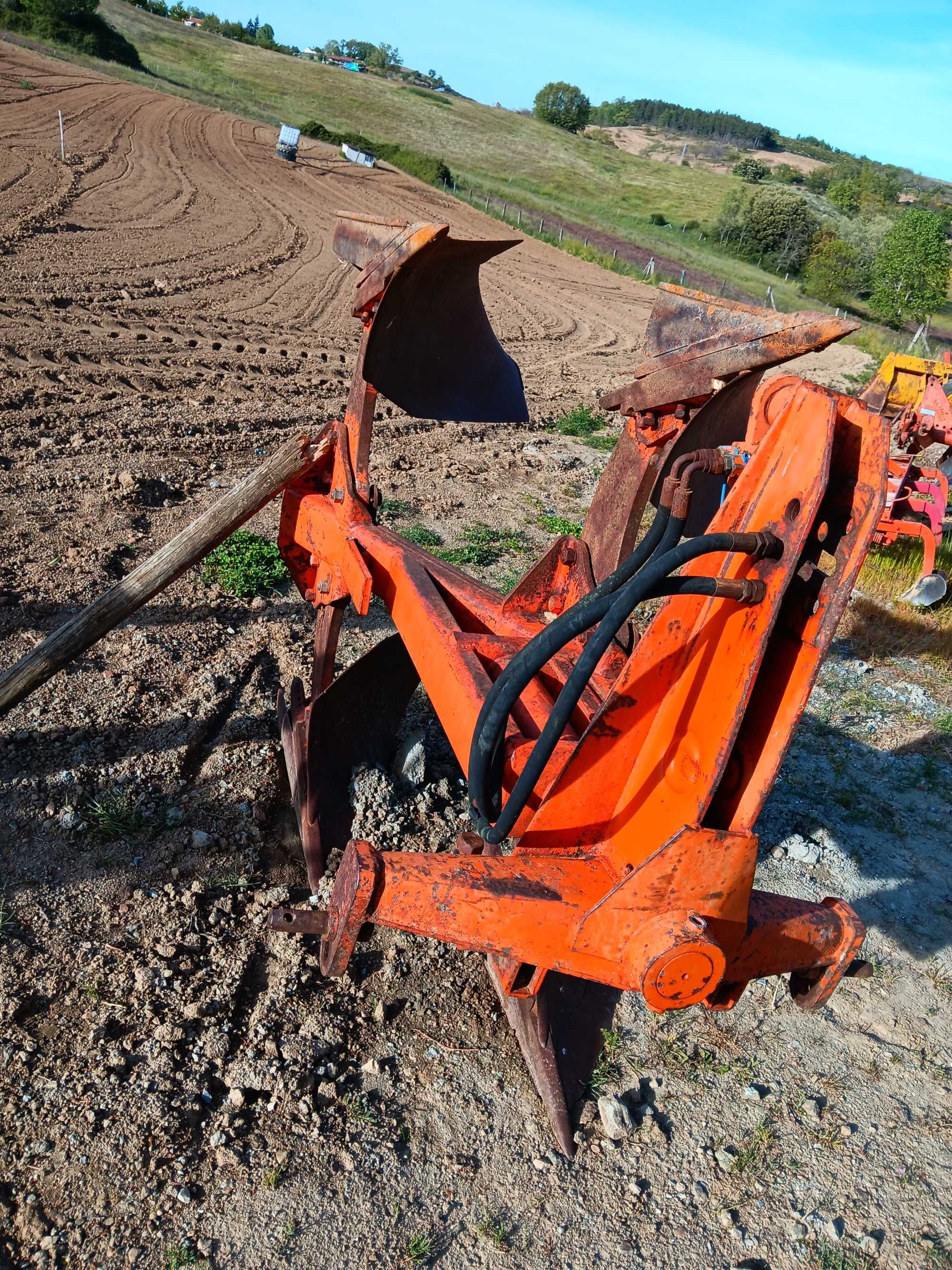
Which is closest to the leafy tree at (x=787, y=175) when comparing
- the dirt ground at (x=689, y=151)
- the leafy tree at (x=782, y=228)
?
the dirt ground at (x=689, y=151)

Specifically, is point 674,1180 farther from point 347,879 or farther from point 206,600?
point 206,600

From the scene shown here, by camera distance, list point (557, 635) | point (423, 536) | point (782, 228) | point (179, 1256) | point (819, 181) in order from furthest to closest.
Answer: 1. point (819, 181)
2. point (782, 228)
3. point (423, 536)
4. point (179, 1256)
5. point (557, 635)

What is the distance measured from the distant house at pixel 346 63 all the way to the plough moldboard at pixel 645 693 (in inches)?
3296

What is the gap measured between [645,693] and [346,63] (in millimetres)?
96052

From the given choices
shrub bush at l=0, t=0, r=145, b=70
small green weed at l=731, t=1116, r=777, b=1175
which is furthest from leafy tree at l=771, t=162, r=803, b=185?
small green weed at l=731, t=1116, r=777, b=1175

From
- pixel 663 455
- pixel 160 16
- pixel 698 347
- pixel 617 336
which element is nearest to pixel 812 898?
pixel 663 455

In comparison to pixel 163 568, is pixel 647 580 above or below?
above

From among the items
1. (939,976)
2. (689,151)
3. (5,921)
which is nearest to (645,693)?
(5,921)

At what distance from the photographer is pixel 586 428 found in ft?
31.8

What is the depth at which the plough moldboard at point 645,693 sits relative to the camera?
175 centimetres

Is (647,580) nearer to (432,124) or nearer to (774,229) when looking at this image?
(774,229)

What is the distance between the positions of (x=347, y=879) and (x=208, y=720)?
2311 mm

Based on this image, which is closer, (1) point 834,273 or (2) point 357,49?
(1) point 834,273

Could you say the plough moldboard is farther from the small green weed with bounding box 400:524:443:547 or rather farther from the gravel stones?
the small green weed with bounding box 400:524:443:547
